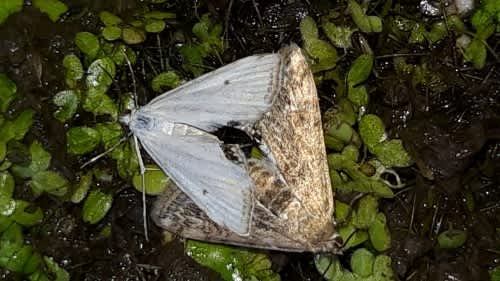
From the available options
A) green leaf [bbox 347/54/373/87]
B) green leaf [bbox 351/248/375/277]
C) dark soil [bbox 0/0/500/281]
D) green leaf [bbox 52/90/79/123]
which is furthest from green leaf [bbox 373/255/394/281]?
green leaf [bbox 52/90/79/123]

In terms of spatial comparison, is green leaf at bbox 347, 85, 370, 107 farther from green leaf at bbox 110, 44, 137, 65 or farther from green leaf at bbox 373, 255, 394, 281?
green leaf at bbox 110, 44, 137, 65

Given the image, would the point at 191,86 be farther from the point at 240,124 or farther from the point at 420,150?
the point at 420,150

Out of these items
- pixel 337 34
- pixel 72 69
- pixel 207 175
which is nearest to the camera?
pixel 207 175

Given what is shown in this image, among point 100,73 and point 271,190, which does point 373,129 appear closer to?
point 271,190

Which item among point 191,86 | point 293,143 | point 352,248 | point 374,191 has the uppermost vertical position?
point 191,86

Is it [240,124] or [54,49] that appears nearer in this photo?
[240,124]

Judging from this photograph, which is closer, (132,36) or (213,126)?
(213,126)

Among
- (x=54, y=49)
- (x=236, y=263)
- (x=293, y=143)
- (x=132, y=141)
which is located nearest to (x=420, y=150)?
(x=293, y=143)

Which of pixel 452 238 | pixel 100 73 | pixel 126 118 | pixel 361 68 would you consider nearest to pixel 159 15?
pixel 100 73
